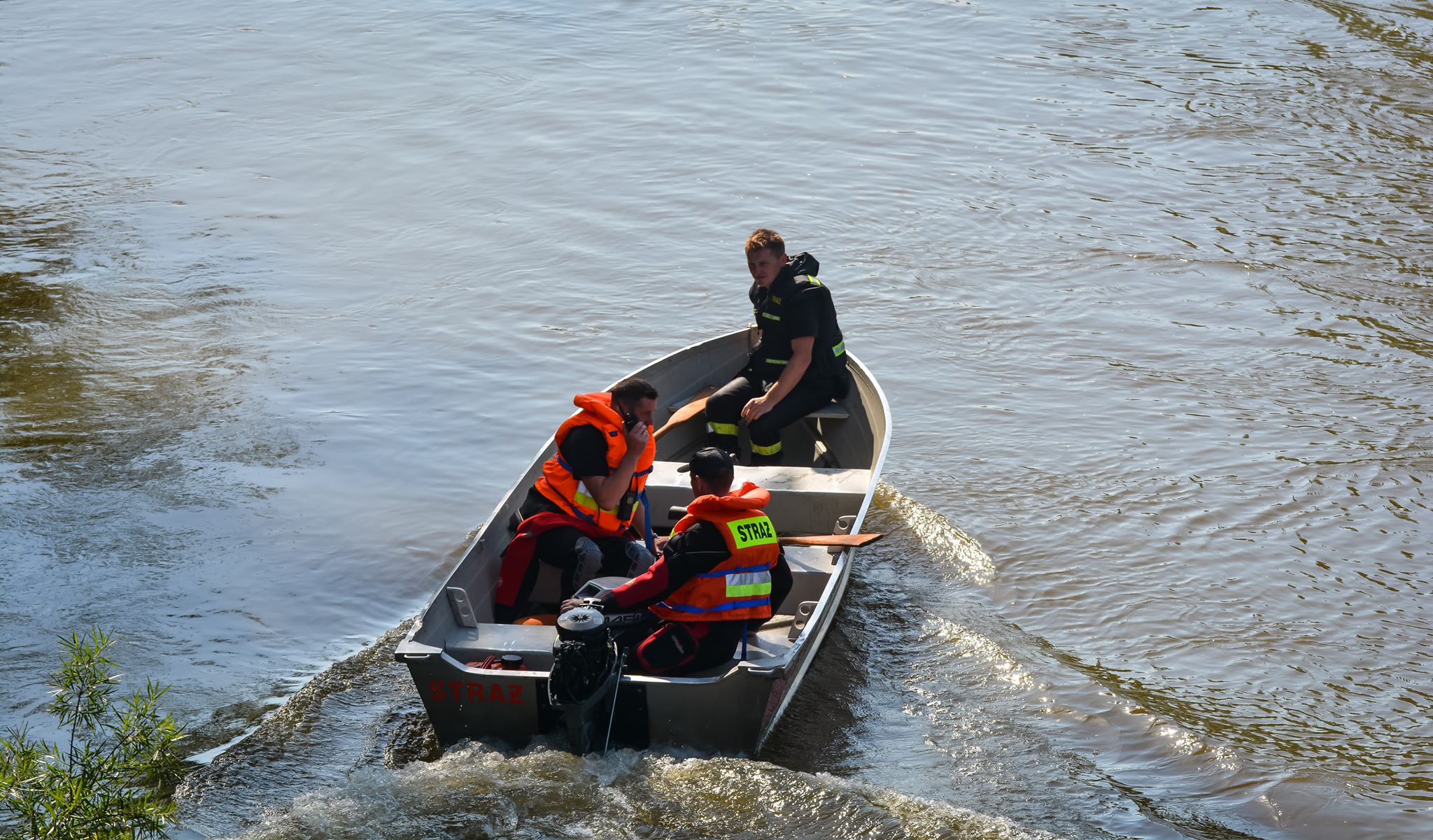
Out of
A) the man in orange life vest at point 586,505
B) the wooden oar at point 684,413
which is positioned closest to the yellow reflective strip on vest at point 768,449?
the wooden oar at point 684,413

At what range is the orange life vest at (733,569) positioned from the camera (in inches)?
206

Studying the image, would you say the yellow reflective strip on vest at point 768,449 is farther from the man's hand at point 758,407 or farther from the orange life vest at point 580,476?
the orange life vest at point 580,476

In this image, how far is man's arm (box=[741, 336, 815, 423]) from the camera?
7.55 metres

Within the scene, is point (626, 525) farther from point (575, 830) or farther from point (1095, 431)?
point (1095, 431)

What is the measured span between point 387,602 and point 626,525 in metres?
1.84

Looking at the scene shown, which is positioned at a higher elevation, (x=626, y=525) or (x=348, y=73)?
(x=348, y=73)

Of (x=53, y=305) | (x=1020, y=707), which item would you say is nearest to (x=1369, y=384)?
(x=1020, y=707)

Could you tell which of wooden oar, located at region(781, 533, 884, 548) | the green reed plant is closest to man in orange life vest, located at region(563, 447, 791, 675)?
wooden oar, located at region(781, 533, 884, 548)

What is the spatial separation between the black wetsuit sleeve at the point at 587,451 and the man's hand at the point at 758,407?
1807 mm

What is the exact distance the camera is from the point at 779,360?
7.77 meters

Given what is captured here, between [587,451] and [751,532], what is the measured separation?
3.31ft

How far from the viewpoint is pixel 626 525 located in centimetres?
607

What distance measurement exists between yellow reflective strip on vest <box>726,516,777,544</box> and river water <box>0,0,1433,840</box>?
91 cm

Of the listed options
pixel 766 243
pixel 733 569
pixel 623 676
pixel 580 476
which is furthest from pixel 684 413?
pixel 623 676
